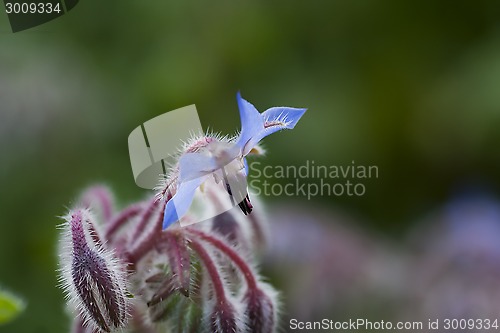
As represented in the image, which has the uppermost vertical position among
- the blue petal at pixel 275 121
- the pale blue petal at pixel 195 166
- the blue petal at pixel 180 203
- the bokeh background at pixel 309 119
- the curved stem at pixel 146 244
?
the blue petal at pixel 275 121

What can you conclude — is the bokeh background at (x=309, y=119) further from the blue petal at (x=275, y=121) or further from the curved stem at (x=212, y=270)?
the blue petal at (x=275, y=121)

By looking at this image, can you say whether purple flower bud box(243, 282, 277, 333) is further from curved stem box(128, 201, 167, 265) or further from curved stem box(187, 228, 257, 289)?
curved stem box(128, 201, 167, 265)

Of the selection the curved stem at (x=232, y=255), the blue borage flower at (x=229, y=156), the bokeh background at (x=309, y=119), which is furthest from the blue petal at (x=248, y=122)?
the bokeh background at (x=309, y=119)

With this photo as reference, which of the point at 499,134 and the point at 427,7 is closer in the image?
the point at 499,134

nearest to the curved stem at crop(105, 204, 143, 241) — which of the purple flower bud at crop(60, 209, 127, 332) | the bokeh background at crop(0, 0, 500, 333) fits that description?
the purple flower bud at crop(60, 209, 127, 332)

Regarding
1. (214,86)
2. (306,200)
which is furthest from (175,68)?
(306,200)

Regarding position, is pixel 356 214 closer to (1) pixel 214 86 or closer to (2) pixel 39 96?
(1) pixel 214 86

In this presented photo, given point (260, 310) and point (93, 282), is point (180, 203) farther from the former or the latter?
point (260, 310)
